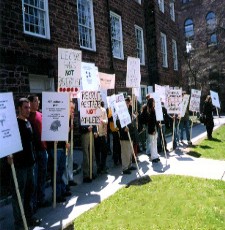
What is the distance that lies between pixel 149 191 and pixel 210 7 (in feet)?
109

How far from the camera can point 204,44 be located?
34.9 m

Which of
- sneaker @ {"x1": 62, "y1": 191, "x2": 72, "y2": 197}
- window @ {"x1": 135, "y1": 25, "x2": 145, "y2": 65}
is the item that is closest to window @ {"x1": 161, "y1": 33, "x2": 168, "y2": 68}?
window @ {"x1": 135, "y1": 25, "x2": 145, "y2": 65}

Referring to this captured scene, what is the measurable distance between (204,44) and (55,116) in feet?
103

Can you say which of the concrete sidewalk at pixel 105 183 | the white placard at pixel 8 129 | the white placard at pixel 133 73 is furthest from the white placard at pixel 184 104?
the white placard at pixel 8 129

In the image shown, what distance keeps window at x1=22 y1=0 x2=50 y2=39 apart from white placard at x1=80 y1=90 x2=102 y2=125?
340 cm

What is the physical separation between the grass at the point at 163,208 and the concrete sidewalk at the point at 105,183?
0.29m

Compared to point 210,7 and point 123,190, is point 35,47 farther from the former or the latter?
point 210,7

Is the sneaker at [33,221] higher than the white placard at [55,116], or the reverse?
the white placard at [55,116]

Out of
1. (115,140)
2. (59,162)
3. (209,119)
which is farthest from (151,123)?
(209,119)

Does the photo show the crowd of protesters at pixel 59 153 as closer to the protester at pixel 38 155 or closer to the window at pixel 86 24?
the protester at pixel 38 155

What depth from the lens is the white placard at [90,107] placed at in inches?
311

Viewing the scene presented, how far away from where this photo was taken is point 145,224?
5.39 m

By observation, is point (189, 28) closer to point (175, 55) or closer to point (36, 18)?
point (175, 55)

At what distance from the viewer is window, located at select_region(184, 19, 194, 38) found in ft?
123
